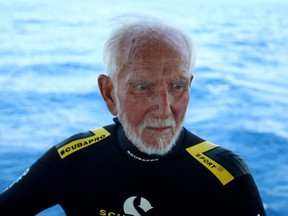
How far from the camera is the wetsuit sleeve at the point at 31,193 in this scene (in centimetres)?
127

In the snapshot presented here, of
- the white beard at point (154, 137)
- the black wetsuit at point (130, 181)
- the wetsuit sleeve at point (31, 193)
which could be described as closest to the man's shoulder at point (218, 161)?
the black wetsuit at point (130, 181)

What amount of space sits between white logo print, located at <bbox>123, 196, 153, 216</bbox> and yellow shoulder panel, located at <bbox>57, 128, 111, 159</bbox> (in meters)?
0.23

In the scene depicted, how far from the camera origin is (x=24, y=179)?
1296 mm

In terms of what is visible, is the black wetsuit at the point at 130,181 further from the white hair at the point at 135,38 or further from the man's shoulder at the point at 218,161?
the white hair at the point at 135,38

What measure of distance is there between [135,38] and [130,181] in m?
0.43

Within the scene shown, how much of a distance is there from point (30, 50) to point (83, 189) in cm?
749

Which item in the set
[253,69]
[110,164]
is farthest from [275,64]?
[110,164]

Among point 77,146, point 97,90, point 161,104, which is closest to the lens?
point 161,104

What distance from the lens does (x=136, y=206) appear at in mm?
1229

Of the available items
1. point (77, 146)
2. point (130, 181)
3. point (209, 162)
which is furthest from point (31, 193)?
point (209, 162)

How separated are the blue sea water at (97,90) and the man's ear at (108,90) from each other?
0.13m

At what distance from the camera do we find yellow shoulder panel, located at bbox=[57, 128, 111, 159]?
4.36 ft

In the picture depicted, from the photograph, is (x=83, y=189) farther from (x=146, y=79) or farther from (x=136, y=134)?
(x=146, y=79)

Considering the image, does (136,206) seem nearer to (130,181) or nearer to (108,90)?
(130,181)
